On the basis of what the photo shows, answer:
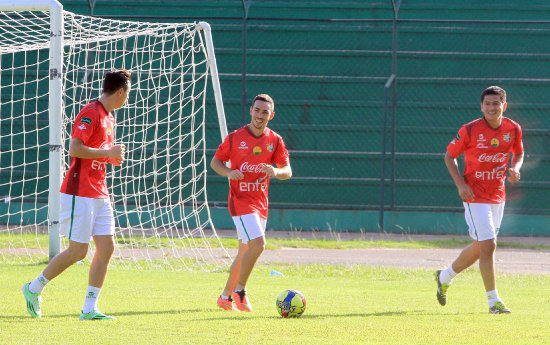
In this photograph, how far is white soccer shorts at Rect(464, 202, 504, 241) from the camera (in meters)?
7.18

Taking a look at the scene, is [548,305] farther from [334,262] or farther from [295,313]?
[334,262]

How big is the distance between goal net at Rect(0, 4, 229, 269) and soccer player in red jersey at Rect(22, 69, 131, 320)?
12.2 ft

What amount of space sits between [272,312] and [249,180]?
1133 millimetres

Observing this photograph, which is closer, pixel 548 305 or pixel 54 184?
pixel 548 305

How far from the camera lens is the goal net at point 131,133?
36.6ft

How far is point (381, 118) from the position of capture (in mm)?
16844

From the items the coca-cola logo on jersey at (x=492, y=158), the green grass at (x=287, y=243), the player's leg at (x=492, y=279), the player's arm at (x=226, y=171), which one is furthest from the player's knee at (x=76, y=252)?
the green grass at (x=287, y=243)

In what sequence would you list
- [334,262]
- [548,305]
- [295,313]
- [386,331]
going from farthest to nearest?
[334,262] < [548,305] < [295,313] < [386,331]

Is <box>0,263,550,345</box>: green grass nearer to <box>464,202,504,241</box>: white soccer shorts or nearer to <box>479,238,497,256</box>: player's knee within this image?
<box>479,238,497,256</box>: player's knee

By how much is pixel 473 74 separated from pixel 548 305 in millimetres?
9542

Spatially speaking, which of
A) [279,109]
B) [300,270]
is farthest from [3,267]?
[279,109]

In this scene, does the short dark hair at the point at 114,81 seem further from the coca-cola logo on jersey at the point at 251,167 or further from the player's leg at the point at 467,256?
the player's leg at the point at 467,256

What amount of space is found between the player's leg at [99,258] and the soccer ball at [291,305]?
132 cm

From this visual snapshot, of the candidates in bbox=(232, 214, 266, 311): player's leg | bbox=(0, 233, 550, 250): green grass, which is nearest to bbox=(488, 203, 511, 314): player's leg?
bbox=(232, 214, 266, 311): player's leg
